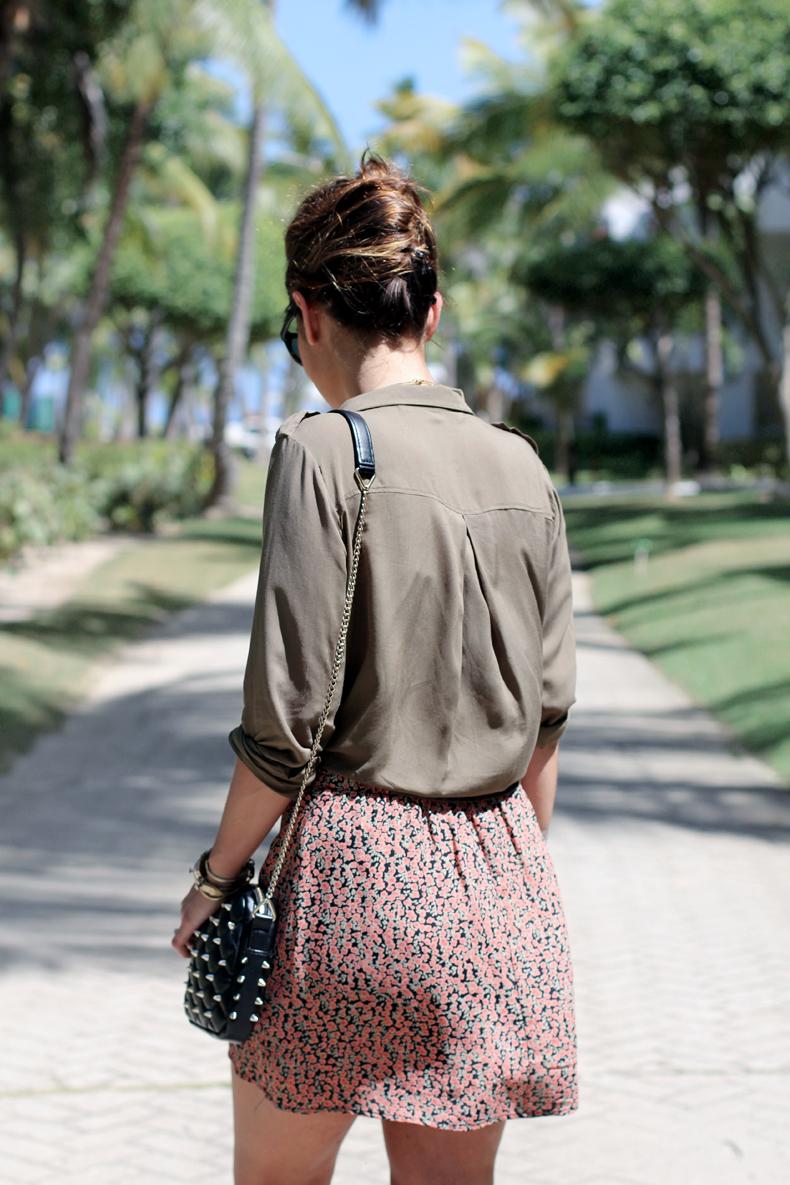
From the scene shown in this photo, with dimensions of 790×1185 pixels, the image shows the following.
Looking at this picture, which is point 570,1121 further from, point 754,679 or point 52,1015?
point 754,679

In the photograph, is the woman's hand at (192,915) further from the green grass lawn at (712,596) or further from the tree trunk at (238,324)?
the tree trunk at (238,324)

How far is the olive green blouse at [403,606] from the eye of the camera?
2.03 metres

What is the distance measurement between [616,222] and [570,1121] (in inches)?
1876

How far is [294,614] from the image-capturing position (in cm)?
203

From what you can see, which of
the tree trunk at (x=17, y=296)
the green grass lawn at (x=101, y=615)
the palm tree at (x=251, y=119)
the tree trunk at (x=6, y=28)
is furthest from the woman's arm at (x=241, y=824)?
the tree trunk at (x=17, y=296)

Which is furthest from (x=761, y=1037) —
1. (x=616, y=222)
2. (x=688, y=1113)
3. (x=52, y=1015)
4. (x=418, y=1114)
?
(x=616, y=222)

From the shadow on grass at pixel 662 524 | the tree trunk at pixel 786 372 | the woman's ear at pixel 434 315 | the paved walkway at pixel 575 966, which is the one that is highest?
the tree trunk at pixel 786 372

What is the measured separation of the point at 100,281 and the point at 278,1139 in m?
22.1

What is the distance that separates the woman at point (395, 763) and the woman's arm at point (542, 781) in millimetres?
166

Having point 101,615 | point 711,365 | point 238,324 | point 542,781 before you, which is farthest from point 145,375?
point 542,781

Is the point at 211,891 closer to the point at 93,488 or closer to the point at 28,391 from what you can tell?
the point at 93,488

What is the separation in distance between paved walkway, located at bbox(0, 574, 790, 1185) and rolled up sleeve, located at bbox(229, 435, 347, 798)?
202 centimetres

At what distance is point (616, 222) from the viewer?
49.2 meters

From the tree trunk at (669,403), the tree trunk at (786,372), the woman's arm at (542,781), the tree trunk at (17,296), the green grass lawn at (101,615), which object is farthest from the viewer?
the tree trunk at (669,403)
